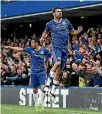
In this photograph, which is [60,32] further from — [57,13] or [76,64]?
[76,64]

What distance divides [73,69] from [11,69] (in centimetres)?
439

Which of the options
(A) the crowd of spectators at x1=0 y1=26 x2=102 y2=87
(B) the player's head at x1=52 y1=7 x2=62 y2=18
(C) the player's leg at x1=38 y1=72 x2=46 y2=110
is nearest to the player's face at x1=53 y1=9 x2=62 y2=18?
(B) the player's head at x1=52 y1=7 x2=62 y2=18

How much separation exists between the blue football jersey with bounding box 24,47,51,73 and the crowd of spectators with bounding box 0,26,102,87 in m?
0.42

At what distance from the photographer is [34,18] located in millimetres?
26297

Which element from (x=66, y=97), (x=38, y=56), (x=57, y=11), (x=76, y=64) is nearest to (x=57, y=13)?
(x=57, y=11)

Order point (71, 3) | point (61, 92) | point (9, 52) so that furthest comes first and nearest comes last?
1. point (9, 52)
2. point (71, 3)
3. point (61, 92)

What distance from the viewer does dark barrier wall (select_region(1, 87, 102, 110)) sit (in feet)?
58.2

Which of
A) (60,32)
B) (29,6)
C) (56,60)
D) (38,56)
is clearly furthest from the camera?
(29,6)

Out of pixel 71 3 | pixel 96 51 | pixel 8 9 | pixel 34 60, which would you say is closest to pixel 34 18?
pixel 8 9

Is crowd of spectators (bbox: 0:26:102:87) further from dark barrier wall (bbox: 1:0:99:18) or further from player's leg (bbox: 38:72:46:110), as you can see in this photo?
dark barrier wall (bbox: 1:0:99:18)

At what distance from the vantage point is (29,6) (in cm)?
2453

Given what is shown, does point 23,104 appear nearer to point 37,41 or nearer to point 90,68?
point 90,68

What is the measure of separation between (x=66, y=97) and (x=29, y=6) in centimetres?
694

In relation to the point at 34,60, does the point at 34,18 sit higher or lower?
higher
